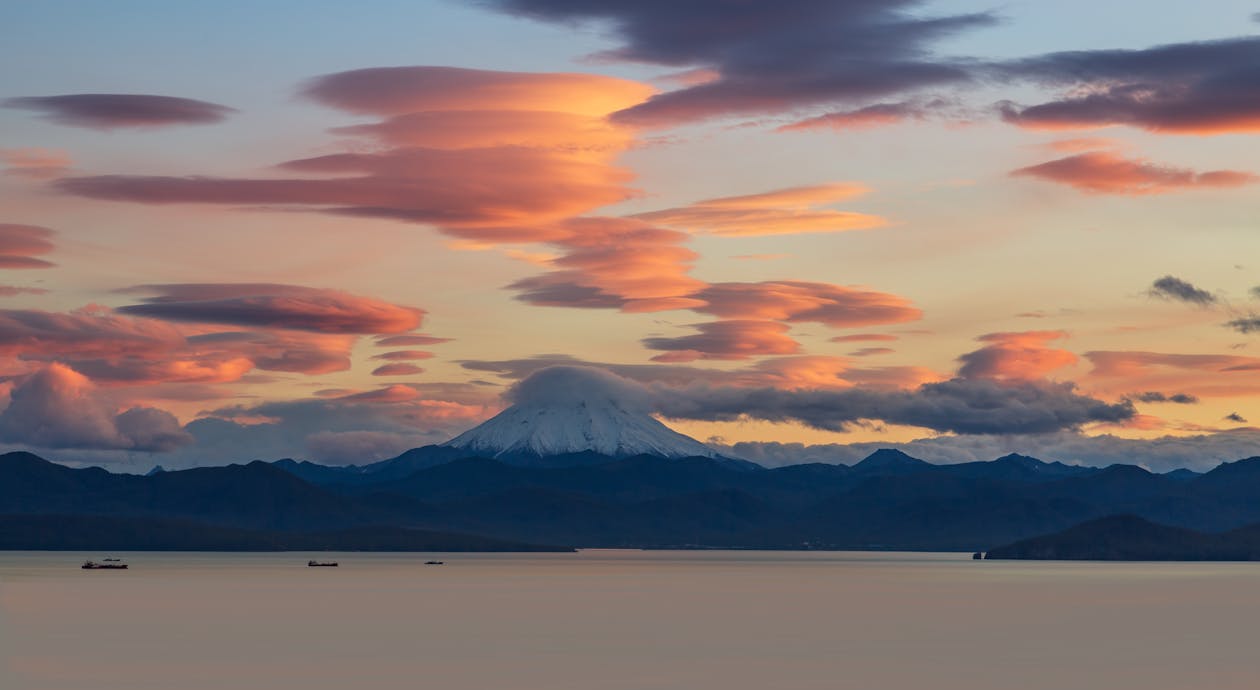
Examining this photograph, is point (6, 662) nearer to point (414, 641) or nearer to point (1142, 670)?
point (414, 641)

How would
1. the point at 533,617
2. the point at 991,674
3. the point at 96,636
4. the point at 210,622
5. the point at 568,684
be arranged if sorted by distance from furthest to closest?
the point at 533,617 < the point at 210,622 < the point at 96,636 < the point at 991,674 < the point at 568,684

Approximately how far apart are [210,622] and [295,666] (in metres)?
59.7

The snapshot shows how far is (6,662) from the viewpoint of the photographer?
129m

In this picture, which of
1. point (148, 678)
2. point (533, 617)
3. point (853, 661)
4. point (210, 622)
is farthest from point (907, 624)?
point (148, 678)

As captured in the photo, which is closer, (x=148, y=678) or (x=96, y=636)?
(x=148, y=678)

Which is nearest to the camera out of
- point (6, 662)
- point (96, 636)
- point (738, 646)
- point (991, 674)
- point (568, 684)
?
point (568, 684)

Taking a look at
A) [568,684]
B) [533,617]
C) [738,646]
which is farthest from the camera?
[533,617]

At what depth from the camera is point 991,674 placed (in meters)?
A: 120

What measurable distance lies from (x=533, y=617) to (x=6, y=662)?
75.6m

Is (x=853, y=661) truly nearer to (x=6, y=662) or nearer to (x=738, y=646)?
→ (x=738, y=646)

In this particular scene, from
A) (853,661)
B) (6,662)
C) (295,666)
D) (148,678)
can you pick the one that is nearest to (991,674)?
(853,661)

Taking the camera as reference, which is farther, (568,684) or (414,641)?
(414,641)

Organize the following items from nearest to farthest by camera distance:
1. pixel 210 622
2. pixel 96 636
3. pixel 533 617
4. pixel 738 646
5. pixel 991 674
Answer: pixel 991 674
pixel 738 646
pixel 96 636
pixel 210 622
pixel 533 617

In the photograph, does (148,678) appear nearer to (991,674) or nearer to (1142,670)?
(991,674)
